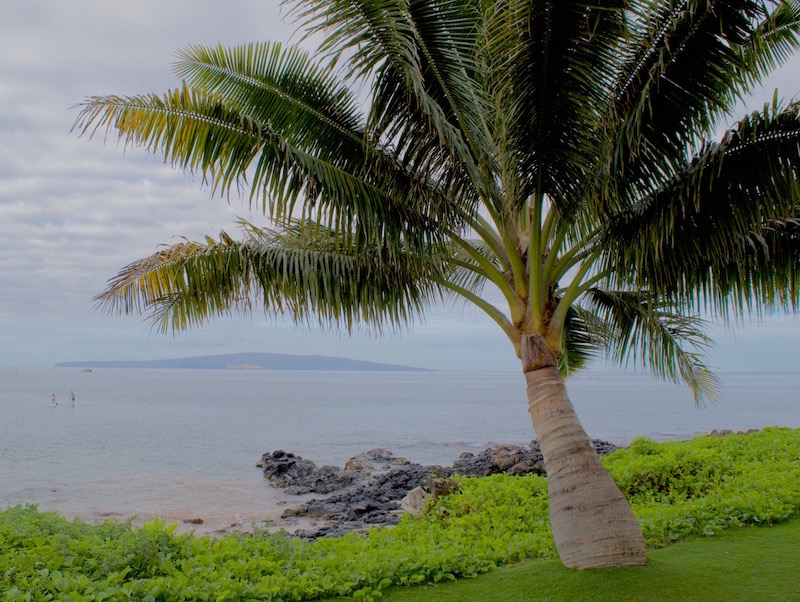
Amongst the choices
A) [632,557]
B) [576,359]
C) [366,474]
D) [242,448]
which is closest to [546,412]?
[632,557]

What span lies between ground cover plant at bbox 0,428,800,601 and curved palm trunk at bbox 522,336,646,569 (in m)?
1.20

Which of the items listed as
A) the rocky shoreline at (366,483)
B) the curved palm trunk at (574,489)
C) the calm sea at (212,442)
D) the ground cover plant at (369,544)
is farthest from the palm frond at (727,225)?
the calm sea at (212,442)

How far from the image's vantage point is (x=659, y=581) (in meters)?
5.43

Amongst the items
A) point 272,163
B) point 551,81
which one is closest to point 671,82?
point 551,81

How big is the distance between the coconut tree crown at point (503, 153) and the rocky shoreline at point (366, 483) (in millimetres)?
5575

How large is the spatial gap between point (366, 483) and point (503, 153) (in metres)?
15.4

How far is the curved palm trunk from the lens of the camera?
18.7 ft

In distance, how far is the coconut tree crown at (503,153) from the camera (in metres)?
5.29

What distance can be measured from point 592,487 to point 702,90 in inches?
140

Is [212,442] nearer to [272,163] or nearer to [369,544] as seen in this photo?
[369,544]

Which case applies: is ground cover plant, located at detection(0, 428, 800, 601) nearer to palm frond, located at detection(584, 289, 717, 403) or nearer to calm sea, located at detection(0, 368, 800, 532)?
palm frond, located at detection(584, 289, 717, 403)

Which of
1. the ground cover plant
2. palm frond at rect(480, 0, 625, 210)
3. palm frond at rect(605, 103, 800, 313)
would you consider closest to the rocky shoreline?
the ground cover plant

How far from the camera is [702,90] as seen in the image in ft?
18.1

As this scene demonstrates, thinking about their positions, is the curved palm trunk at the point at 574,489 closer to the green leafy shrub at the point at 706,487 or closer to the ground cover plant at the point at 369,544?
the ground cover plant at the point at 369,544
